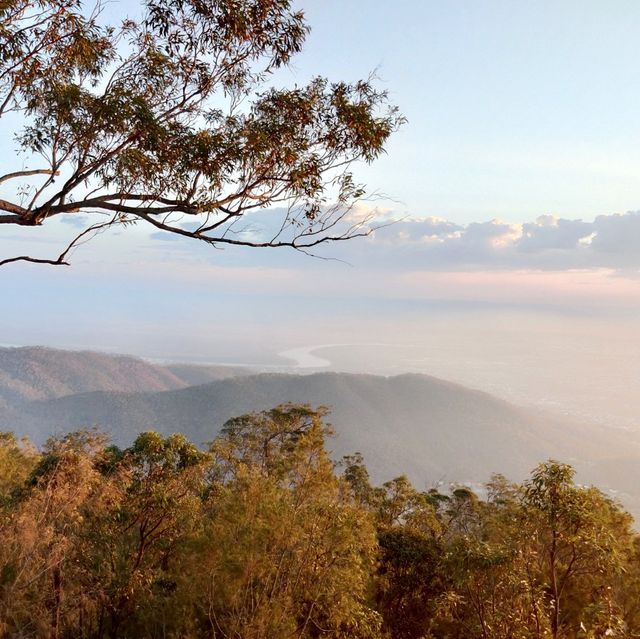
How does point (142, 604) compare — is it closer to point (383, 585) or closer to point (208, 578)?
point (208, 578)

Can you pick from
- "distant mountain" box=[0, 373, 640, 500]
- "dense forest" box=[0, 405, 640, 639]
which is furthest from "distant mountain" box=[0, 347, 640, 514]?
"dense forest" box=[0, 405, 640, 639]

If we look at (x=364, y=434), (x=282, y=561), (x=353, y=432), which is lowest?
(x=364, y=434)

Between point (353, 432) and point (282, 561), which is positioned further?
point (353, 432)

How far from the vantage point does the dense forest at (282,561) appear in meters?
6.85

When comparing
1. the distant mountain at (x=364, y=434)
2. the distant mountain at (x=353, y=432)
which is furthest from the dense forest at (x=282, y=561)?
the distant mountain at (x=353, y=432)

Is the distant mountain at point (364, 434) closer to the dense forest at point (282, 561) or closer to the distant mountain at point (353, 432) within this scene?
the distant mountain at point (353, 432)

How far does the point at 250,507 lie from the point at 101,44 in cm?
773

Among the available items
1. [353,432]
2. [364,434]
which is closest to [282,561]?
[353,432]

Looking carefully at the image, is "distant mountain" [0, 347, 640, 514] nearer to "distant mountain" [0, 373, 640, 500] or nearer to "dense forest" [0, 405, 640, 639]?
"distant mountain" [0, 373, 640, 500]

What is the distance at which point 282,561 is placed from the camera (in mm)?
8188

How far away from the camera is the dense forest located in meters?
6.85

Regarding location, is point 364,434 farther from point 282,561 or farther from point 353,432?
point 282,561

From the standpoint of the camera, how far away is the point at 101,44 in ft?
20.3

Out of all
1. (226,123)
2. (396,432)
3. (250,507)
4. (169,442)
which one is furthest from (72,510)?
(396,432)
